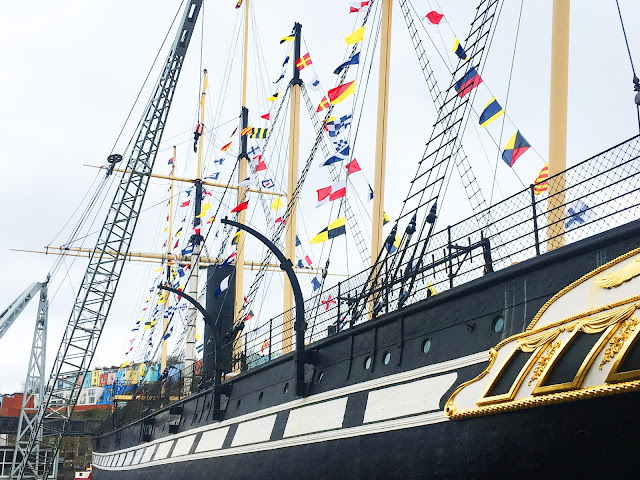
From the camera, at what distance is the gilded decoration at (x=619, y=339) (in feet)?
18.4

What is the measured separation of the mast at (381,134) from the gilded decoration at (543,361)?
9285 millimetres

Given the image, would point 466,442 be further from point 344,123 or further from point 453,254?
point 344,123

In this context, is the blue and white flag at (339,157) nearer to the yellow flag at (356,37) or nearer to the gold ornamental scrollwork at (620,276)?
the yellow flag at (356,37)

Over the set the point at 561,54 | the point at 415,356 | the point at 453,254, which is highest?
the point at 561,54

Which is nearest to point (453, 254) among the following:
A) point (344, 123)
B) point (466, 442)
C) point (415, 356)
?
point (415, 356)

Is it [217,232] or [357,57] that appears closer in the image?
[357,57]

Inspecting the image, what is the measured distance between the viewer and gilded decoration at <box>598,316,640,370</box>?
562 centimetres

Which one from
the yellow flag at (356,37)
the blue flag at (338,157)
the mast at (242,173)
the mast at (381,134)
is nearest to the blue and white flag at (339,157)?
the blue flag at (338,157)

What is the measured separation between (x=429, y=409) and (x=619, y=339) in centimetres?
285

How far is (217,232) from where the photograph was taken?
29000 millimetres

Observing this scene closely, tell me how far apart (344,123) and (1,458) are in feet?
132

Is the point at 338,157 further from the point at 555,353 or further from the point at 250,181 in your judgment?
the point at 555,353

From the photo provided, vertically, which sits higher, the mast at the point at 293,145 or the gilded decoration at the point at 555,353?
the mast at the point at 293,145

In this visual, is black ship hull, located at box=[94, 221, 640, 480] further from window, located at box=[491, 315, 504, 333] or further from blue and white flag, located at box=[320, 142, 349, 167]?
blue and white flag, located at box=[320, 142, 349, 167]
